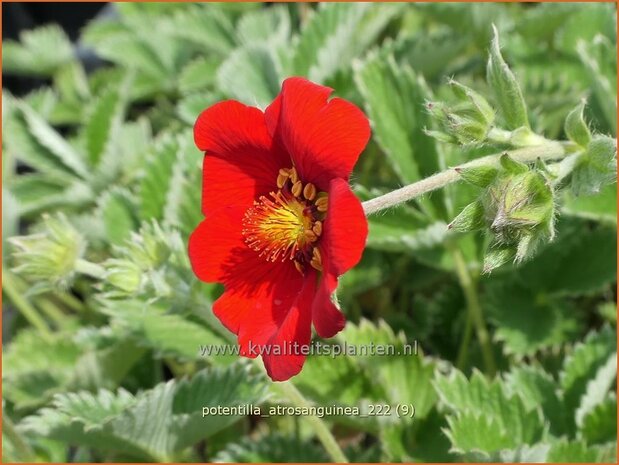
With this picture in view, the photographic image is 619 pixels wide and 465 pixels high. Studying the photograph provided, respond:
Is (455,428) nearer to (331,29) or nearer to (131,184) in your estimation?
(331,29)

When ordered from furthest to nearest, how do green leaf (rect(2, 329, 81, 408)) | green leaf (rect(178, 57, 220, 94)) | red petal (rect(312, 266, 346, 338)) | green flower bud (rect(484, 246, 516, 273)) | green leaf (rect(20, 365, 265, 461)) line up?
green leaf (rect(178, 57, 220, 94))
green leaf (rect(2, 329, 81, 408))
green leaf (rect(20, 365, 265, 461))
green flower bud (rect(484, 246, 516, 273))
red petal (rect(312, 266, 346, 338))

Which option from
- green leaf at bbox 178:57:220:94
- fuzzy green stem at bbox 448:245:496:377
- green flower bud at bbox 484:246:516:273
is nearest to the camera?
green flower bud at bbox 484:246:516:273

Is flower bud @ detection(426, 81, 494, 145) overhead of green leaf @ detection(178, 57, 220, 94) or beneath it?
beneath

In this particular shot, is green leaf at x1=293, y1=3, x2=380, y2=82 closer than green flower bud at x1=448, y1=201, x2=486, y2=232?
No

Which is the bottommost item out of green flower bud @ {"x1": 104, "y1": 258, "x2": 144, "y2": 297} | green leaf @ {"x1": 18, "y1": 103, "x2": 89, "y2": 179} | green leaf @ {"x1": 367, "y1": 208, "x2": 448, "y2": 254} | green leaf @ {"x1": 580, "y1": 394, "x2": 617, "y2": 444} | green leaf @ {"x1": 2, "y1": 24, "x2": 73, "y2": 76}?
green leaf @ {"x1": 580, "y1": 394, "x2": 617, "y2": 444}

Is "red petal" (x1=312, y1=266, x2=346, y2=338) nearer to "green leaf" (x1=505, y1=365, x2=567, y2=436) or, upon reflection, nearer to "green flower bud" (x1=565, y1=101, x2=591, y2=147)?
"green flower bud" (x1=565, y1=101, x2=591, y2=147)

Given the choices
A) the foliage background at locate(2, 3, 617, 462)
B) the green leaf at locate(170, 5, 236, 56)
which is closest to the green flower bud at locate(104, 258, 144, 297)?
the foliage background at locate(2, 3, 617, 462)

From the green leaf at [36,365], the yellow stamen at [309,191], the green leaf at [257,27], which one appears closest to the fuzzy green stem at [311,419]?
the yellow stamen at [309,191]
